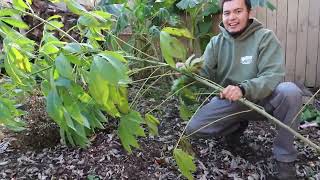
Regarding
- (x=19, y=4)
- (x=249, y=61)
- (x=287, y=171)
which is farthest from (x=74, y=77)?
(x=287, y=171)

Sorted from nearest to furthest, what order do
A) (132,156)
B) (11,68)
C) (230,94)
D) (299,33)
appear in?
(11,68) → (230,94) → (132,156) → (299,33)

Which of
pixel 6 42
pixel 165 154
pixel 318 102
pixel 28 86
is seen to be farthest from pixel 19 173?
pixel 318 102

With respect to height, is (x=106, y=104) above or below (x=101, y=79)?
below

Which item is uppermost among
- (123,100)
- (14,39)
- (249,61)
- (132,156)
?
(14,39)

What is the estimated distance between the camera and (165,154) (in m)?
2.62

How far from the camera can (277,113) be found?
2148 mm

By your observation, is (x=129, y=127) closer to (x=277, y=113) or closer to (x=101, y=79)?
(x=101, y=79)

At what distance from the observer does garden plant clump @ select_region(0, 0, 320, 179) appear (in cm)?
114

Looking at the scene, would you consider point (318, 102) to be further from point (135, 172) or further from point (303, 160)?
point (135, 172)

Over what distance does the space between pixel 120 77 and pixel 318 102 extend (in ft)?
9.73

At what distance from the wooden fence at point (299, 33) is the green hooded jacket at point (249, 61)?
1833mm

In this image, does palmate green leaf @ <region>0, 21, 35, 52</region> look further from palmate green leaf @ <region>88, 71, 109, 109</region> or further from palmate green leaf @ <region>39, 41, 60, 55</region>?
palmate green leaf @ <region>88, 71, 109, 109</region>

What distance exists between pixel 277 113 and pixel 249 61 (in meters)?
0.31

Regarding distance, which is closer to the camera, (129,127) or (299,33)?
(129,127)
